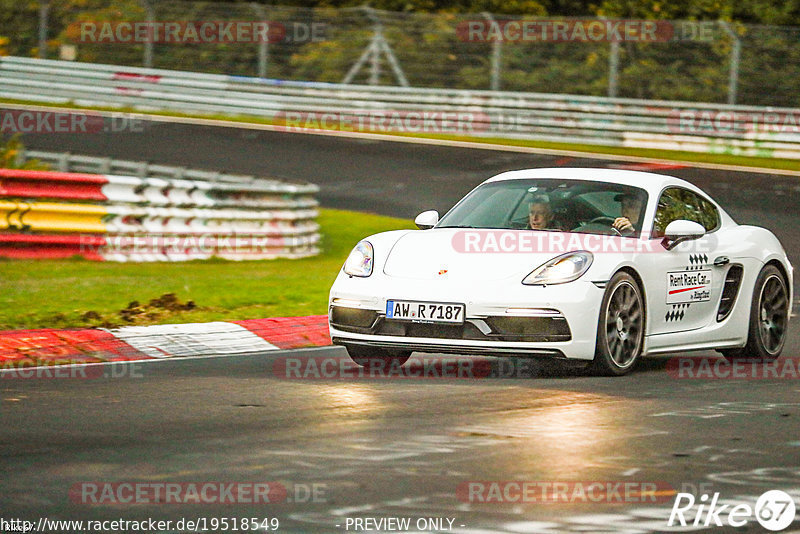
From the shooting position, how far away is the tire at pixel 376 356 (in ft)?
30.9

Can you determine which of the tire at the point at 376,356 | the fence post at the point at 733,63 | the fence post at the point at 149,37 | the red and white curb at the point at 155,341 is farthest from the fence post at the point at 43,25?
the tire at the point at 376,356

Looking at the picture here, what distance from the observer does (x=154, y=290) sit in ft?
41.9

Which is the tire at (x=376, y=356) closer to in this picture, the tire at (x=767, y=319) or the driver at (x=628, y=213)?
the driver at (x=628, y=213)

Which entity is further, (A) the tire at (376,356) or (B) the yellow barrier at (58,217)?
(B) the yellow barrier at (58,217)

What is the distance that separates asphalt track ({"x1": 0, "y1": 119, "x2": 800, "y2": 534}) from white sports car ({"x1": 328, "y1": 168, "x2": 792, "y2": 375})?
11.3 inches

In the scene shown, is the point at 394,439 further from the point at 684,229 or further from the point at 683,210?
the point at 683,210

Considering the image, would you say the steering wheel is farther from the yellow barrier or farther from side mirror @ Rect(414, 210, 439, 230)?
the yellow barrier

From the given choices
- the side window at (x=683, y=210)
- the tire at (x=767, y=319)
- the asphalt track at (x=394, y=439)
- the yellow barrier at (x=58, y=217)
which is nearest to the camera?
the asphalt track at (x=394, y=439)

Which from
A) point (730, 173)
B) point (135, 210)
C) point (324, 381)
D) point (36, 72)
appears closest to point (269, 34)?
point (36, 72)

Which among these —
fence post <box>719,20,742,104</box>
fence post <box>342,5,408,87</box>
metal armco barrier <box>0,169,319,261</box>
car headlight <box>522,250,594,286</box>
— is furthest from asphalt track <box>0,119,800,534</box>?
fence post <box>342,5,408,87</box>

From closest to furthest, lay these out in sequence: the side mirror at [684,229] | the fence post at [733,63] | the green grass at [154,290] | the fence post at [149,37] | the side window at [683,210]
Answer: the side mirror at [684,229], the side window at [683,210], the green grass at [154,290], the fence post at [733,63], the fence post at [149,37]

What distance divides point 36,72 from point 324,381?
80.4 feet

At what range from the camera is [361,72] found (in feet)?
103

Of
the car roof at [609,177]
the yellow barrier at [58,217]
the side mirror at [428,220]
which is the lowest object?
the yellow barrier at [58,217]
